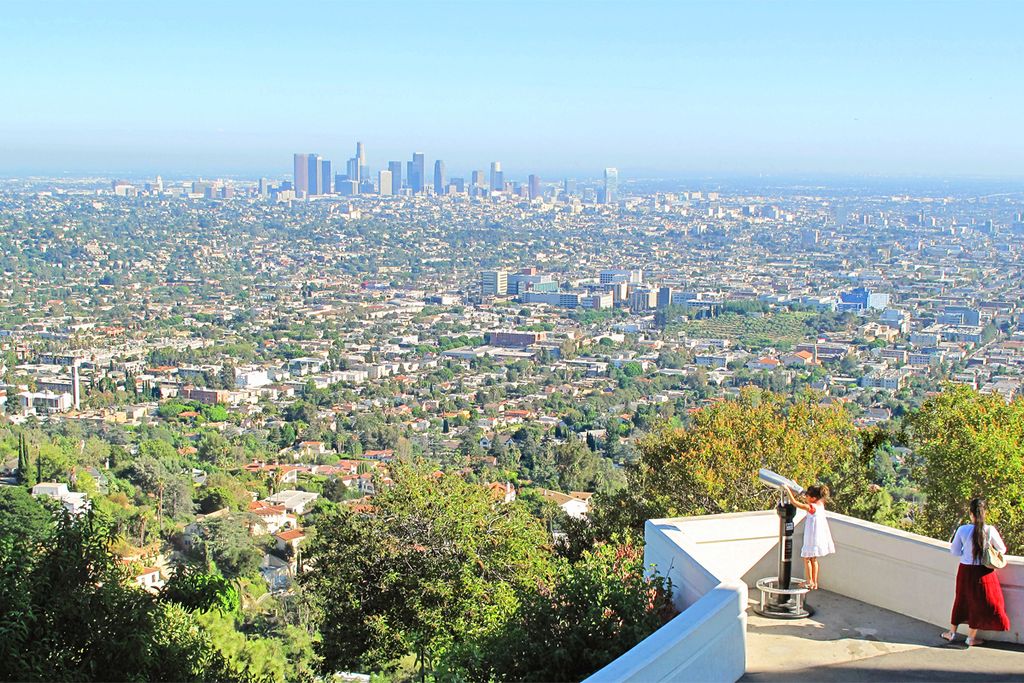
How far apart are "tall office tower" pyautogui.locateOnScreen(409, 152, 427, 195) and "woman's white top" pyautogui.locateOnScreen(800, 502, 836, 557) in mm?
131732

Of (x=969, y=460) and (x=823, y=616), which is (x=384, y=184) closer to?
(x=969, y=460)

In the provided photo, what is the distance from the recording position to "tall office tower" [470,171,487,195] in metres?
130

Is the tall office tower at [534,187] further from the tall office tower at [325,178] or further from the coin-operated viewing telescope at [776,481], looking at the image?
the coin-operated viewing telescope at [776,481]

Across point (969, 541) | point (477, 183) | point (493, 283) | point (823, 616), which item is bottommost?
point (493, 283)

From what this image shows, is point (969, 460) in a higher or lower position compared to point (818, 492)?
lower

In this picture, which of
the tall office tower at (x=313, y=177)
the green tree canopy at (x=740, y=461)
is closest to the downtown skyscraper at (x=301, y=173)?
the tall office tower at (x=313, y=177)

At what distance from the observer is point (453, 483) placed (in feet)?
21.6

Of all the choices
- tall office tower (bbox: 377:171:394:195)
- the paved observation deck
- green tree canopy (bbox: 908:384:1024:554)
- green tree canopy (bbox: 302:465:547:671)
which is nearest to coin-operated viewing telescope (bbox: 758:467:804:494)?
the paved observation deck

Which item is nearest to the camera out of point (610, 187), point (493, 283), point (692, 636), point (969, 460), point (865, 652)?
point (692, 636)

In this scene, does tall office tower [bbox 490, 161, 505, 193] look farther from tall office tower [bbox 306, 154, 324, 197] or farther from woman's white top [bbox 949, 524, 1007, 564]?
woman's white top [bbox 949, 524, 1007, 564]

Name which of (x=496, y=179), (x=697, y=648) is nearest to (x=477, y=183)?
(x=496, y=179)

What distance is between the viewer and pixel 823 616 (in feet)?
10.2

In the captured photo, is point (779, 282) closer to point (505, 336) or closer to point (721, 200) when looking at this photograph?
point (505, 336)

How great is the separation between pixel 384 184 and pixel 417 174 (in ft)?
Answer: 17.6
